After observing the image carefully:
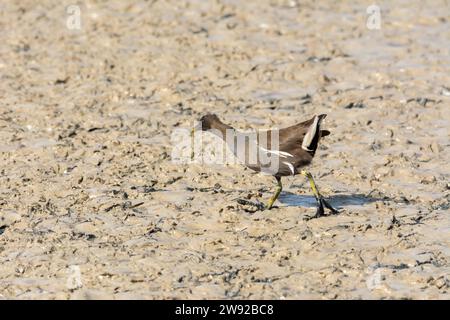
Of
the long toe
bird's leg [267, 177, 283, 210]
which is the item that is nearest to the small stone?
bird's leg [267, 177, 283, 210]

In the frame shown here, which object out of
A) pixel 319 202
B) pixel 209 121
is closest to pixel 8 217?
pixel 209 121

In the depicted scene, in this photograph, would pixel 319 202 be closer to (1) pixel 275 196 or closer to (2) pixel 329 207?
(2) pixel 329 207

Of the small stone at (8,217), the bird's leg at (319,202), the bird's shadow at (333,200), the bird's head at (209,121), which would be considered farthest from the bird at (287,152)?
the small stone at (8,217)

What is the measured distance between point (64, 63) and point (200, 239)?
5.19m

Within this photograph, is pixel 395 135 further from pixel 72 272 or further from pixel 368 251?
pixel 72 272

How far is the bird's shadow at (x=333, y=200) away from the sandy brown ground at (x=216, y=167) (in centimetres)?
3

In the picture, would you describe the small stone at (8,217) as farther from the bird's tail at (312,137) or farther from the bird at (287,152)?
the bird's tail at (312,137)

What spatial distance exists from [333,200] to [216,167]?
4.61 ft

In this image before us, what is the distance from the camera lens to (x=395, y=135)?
10391 millimetres

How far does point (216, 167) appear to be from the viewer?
9773 mm

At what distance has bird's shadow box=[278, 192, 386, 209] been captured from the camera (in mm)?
8812

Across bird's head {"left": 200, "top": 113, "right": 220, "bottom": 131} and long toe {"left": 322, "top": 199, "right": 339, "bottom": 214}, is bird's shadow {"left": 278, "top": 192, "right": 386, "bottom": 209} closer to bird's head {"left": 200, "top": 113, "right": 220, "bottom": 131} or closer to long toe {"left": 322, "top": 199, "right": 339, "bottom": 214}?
long toe {"left": 322, "top": 199, "right": 339, "bottom": 214}

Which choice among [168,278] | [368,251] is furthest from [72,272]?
[368,251]

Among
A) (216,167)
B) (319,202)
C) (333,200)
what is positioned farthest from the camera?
(216,167)
